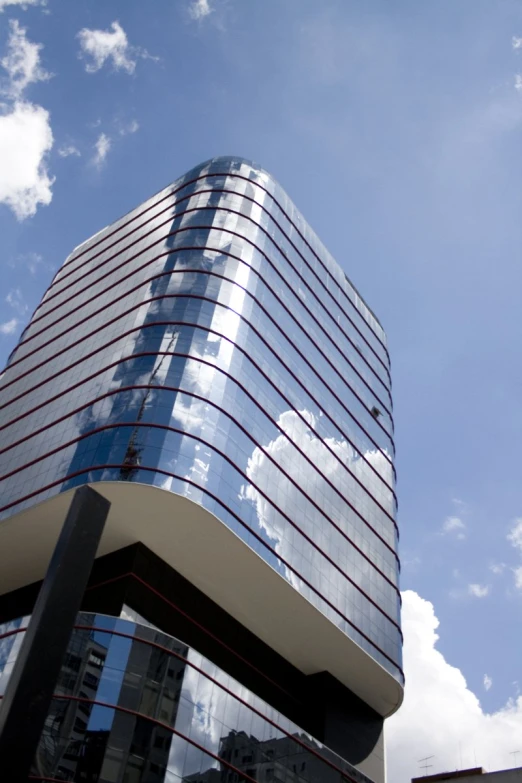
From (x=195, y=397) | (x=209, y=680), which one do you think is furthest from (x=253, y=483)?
(x=209, y=680)

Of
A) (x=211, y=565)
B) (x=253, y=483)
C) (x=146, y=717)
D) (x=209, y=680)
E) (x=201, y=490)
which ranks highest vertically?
(x=253, y=483)

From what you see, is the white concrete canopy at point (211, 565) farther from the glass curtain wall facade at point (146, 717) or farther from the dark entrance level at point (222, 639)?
the glass curtain wall facade at point (146, 717)

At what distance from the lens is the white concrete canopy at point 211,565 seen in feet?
110

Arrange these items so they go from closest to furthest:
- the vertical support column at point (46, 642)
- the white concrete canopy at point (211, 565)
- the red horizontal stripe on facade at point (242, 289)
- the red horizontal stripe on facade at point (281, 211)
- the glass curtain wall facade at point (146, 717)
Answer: the vertical support column at point (46, 642)
the glass curtain wall facade at point (146, 717)
the white concrete canopy at point (211, 565)
the red horizontal stripe on facade at point (242, 289)
the red horizontal stripe on facade at point (281, 211)

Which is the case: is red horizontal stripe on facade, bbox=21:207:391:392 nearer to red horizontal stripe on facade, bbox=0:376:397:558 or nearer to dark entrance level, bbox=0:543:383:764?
red horizontal stripe on facade, bbox=0:376:397:558

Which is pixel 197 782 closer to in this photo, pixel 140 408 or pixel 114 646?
pixel 114 646

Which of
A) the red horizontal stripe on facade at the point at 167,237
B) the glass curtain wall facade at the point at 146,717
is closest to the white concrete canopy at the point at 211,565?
the glass curtain wall facade at the point at 146,717

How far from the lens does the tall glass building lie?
28828 millimetres

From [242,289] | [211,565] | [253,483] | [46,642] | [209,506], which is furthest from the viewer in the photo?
[242,289]

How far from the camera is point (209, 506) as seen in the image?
3362cm

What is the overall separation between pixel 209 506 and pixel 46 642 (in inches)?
680

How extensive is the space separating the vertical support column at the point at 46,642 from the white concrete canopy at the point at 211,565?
13.6 m

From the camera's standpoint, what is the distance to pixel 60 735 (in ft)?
84.3

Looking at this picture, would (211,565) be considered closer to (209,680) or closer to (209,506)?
(209,506)
